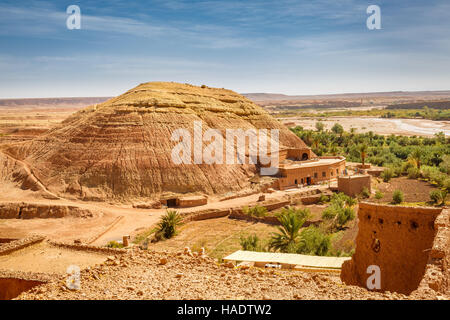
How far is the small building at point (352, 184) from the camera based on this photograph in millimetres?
31312

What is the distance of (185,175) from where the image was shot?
102ft

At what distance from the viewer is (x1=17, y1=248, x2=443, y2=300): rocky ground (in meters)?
6.58

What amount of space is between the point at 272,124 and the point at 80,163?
2335 cm

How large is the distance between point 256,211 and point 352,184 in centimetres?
867

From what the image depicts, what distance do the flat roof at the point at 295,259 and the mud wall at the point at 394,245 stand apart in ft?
5.41

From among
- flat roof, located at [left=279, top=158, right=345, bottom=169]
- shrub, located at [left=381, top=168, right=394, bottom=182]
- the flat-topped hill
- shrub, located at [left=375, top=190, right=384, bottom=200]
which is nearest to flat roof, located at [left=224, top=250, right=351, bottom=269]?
the flat-topped hill

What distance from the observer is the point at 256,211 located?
2742cm

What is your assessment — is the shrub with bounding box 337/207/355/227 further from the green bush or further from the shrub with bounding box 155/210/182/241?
the shrub with bounding box 155/210/182/241

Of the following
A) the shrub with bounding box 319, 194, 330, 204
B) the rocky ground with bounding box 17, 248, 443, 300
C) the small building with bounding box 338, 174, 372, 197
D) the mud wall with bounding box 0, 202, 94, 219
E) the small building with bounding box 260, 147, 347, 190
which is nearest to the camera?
the rocky ground with bounding box 17, 248, 443, 300

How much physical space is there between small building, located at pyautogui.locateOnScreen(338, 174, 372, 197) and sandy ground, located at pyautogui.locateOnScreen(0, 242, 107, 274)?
22.6 meters

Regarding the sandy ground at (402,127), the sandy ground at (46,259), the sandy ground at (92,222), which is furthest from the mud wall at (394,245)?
the sandy ground at (402,127)

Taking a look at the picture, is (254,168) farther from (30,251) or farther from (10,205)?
(30,251)

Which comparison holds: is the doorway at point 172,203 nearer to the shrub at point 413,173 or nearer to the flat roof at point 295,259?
the flat roof at point 295,259

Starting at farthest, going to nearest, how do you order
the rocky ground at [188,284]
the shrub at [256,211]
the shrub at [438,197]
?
1. the shrub at [438,197]
2. the shrub at [256,211]
3. the rocky ground at [188,284]
